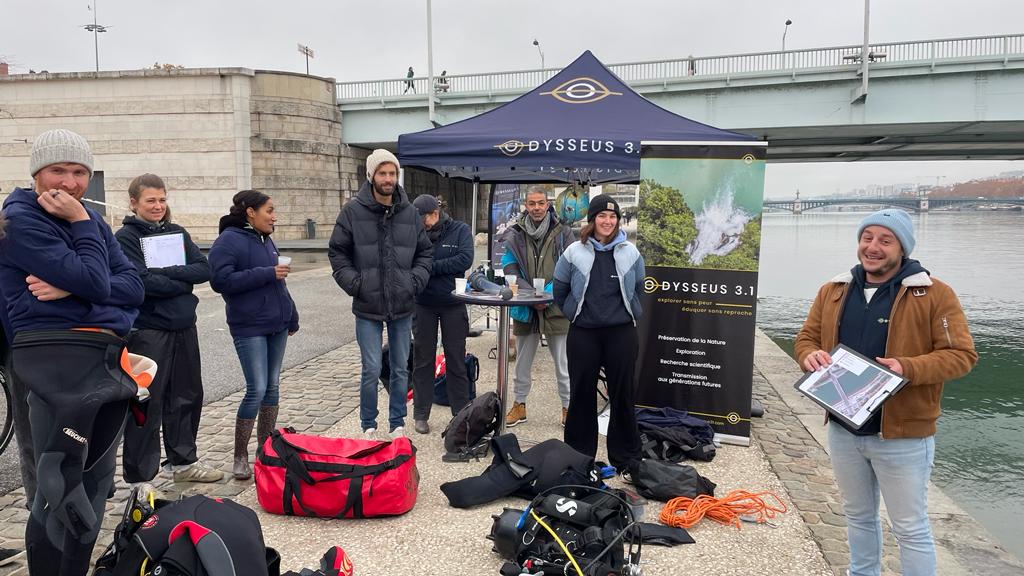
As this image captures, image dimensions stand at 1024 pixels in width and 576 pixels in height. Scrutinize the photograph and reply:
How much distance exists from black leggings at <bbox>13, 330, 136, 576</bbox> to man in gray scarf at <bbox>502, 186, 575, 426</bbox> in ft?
11.1

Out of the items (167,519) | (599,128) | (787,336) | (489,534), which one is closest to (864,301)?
(489,534)

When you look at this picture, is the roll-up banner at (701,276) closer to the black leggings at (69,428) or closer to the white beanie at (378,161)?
the white beanie at (378,161)

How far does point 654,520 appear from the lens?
3.78 m

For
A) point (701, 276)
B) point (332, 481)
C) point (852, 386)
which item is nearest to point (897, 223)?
point (852, 386)

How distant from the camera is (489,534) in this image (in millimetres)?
3525

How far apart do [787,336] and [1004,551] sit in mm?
8610

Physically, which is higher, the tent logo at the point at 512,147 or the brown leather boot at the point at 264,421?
the tent logo at the point at 512,147

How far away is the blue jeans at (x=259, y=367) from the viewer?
422 centimetres

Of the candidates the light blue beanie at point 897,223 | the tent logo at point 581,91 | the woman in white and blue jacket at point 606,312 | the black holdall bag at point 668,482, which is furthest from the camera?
the tent logo at point 581,91

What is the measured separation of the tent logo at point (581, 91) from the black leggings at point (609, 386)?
9.93ft

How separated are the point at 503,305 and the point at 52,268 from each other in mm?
2853

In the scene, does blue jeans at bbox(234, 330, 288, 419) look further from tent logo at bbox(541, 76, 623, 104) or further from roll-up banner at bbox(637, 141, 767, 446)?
tent logo at bbox(541, 76, 623, 104)

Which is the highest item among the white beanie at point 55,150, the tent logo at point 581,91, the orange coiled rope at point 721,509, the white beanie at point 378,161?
the tent logo at point 581,91

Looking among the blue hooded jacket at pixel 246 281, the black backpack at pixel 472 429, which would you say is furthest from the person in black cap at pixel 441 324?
the blue hooded jacket at pixel 246 281
